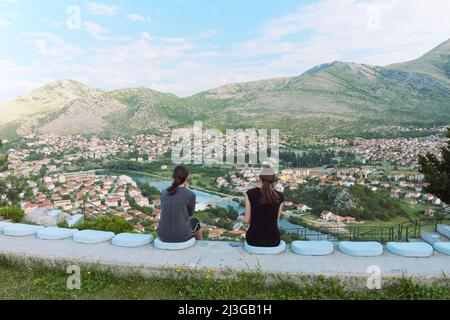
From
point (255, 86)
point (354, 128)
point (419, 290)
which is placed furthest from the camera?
point (255, 86)

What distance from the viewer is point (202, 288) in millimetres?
3107

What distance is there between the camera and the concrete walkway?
3.17 meters

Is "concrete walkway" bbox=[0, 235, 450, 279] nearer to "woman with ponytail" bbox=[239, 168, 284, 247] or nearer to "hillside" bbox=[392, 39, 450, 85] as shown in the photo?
"woman with ponytail" bbox=[239, 168, 284, 247]

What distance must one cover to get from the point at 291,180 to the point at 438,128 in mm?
51660

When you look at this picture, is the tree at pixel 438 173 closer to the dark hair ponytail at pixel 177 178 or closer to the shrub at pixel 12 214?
the dark hair ponytail at pixel 177 178

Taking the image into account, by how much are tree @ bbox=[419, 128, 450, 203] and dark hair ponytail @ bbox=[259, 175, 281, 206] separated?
9403 mm

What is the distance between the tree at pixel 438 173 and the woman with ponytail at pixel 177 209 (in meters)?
9.87

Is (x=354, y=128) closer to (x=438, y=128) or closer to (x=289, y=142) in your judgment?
(x=438, y=128)

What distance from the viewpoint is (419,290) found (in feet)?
9.72

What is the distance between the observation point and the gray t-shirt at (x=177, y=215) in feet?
11.9

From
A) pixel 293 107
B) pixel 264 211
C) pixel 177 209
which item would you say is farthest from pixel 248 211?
pixel 293 107

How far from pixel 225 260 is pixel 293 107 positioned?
350 feet

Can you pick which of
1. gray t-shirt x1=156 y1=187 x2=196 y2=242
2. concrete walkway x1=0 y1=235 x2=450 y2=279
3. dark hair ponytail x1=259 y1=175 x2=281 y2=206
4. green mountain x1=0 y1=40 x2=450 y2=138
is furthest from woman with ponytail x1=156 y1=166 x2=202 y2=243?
green mountain x1=0 y1=40 x2=450 y2=138
